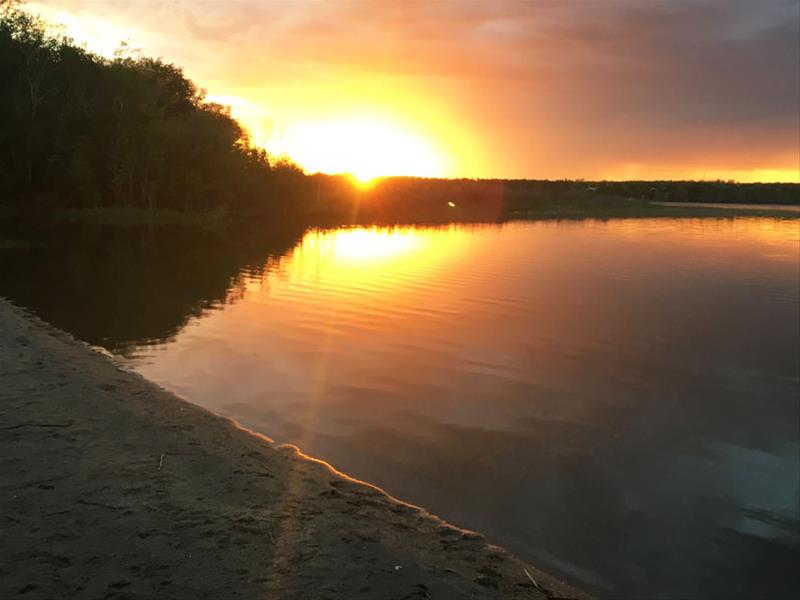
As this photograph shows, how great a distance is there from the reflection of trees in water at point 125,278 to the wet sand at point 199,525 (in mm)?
7691

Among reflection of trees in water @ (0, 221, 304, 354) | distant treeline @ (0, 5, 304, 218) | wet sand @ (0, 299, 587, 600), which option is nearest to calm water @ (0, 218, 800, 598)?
reflection of trees in water @ (0, 221, 304, 354)

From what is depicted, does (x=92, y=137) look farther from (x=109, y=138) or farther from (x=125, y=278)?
(x=125, y=278)

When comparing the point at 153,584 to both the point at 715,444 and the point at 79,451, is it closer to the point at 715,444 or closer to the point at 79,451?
the point at 79,451

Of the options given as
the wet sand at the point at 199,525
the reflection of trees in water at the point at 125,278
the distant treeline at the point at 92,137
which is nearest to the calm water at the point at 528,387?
the reflection of trees in water at the point at 125,278

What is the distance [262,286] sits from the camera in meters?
26.6

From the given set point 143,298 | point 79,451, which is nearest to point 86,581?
point 79,451

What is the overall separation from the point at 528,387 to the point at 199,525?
8777 millimetres

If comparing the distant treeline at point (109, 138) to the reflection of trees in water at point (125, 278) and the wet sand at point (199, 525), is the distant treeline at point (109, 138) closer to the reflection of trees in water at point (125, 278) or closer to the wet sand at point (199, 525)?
the reflection of trees in water at point (125, 278)

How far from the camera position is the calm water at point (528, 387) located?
7.82 metres

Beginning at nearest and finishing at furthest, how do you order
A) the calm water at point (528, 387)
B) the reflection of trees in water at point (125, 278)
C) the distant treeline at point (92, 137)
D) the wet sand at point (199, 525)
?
the wet sand at point (199, 525) → the calm water at point (528, 387) → the reflection of trees in water at point (125, 278) → the distant treeline at point (92, 137)

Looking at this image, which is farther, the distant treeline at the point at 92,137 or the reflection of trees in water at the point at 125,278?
the distant treeline at the point at 92,137

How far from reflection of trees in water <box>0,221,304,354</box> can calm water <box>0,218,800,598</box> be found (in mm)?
167

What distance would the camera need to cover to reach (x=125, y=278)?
90.3ft

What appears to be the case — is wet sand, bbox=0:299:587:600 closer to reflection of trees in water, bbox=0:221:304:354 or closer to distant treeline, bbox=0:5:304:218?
reflection of trees in water, bbox=0:221:304:354
